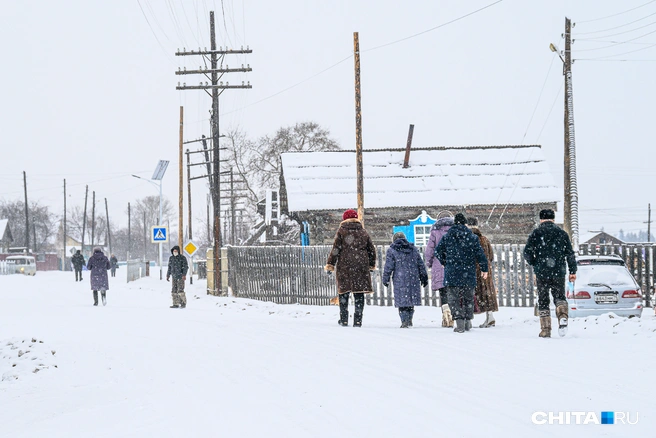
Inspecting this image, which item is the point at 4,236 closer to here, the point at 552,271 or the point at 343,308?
the point at 343,308

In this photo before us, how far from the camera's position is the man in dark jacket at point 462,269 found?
36.9 ft

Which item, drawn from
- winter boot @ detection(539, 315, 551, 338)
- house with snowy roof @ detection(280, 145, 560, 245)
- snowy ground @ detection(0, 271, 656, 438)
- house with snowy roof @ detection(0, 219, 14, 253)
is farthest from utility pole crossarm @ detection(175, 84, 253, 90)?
house with snowy roof @ detection(0, 219, 14, 253)

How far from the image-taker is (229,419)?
18.8ft

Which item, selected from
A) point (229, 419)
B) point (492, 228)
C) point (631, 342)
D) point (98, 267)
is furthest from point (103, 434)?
point (492, 228)

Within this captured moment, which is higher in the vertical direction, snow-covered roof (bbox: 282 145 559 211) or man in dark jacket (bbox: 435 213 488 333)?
snow-covered roof (bbox: 282 145 559 211)

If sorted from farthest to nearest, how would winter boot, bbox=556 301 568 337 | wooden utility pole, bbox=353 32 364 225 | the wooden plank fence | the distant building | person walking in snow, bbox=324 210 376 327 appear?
the distant building
wooden utility pole, bbox=353 32 364 225
the wooden plank fence
person walking in snow, bbox=324 210 376 327
winter boot, bbox=556 301 568 337

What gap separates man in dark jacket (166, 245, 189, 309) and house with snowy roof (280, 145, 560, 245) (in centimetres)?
994

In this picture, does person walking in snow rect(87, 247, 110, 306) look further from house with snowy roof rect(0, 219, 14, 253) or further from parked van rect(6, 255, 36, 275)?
house with snowy roof rect(0, 219, 14, 253)

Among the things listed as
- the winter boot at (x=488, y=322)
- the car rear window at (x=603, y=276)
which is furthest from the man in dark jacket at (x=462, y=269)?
the car rear window at (x=603, y=276)

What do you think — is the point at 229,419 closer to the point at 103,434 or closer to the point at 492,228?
the point at 103,434

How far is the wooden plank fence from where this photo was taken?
19.9 metres

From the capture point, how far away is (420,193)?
103ft

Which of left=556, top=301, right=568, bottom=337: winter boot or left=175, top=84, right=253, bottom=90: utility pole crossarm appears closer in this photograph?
left=556, top=301, right=568, bottom=337: winter boot

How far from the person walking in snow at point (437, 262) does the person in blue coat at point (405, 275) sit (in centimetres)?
16
